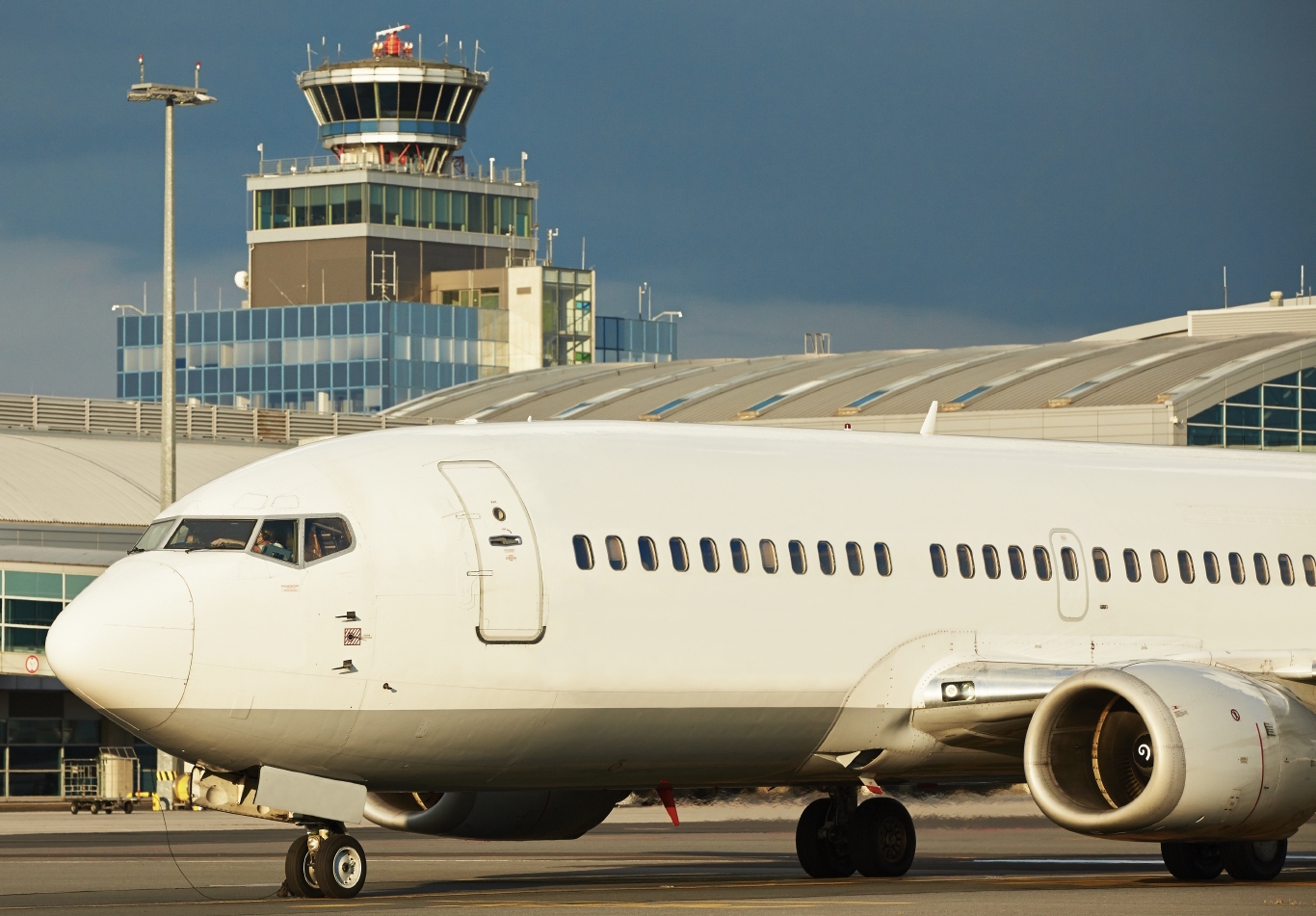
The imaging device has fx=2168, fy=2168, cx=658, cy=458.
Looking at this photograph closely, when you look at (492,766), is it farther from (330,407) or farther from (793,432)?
(330,407)

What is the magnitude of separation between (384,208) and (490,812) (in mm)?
127979

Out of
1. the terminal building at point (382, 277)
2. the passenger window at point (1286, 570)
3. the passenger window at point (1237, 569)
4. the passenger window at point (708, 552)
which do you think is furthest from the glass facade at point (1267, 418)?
the terminal building at point (382, 277)

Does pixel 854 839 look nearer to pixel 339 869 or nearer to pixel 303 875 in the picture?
pixel 339 869

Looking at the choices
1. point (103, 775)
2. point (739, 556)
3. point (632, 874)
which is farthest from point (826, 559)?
point (103, 775)

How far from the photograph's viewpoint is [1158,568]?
25.5 metres

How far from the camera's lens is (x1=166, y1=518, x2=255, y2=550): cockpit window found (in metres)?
20.4

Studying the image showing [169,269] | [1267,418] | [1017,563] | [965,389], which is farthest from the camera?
[965,389]

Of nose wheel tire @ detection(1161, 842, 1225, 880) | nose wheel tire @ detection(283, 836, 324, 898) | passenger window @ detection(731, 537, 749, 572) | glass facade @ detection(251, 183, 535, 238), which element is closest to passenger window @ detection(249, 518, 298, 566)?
nose wheel tire @ detection(283, 836, 324, 898)

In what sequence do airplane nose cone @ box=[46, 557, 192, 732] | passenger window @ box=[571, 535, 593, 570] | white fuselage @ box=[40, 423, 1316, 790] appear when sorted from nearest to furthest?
airplane nose cone @ box=[46, 557, 192, 732], white fuselage @ box=[40, 423, 1316, 790], passenger window @ box=[571, 535, 593, 570]

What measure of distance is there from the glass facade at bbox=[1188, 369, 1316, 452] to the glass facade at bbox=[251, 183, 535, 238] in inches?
3582

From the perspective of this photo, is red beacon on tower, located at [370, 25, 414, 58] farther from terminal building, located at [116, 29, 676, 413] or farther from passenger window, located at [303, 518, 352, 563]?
passenger window, located at [303, 518, 352, 563]

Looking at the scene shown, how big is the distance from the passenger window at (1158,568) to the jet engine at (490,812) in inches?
267

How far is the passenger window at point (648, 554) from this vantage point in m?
21.9

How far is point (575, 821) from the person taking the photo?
2419 centimetres
